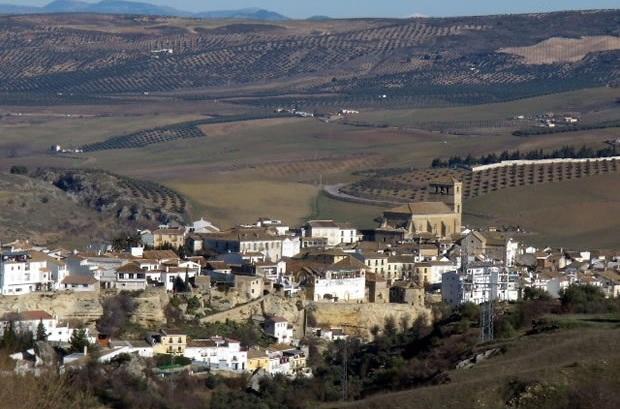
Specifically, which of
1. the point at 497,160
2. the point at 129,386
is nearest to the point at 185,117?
the point at 497,160

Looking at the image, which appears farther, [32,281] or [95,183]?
[95,183]

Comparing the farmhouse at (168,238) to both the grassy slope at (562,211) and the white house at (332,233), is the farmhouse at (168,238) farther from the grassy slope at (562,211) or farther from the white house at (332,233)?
the grassy slope at (562,211)

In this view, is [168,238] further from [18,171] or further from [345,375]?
[18,171]

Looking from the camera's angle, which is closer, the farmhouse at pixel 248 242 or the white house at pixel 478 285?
the white house at pixel 478 285

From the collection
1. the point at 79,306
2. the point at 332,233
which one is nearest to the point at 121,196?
the point at 332,233

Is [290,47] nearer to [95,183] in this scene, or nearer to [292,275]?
[95,183]

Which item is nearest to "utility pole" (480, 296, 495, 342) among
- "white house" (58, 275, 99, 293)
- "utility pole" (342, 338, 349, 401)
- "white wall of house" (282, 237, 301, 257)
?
"utility pole" (342, 338, 349, 401)

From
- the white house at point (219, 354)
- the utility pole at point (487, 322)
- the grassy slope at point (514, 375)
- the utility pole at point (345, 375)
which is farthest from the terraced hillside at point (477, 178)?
the grassy slope at point (514, 375)
